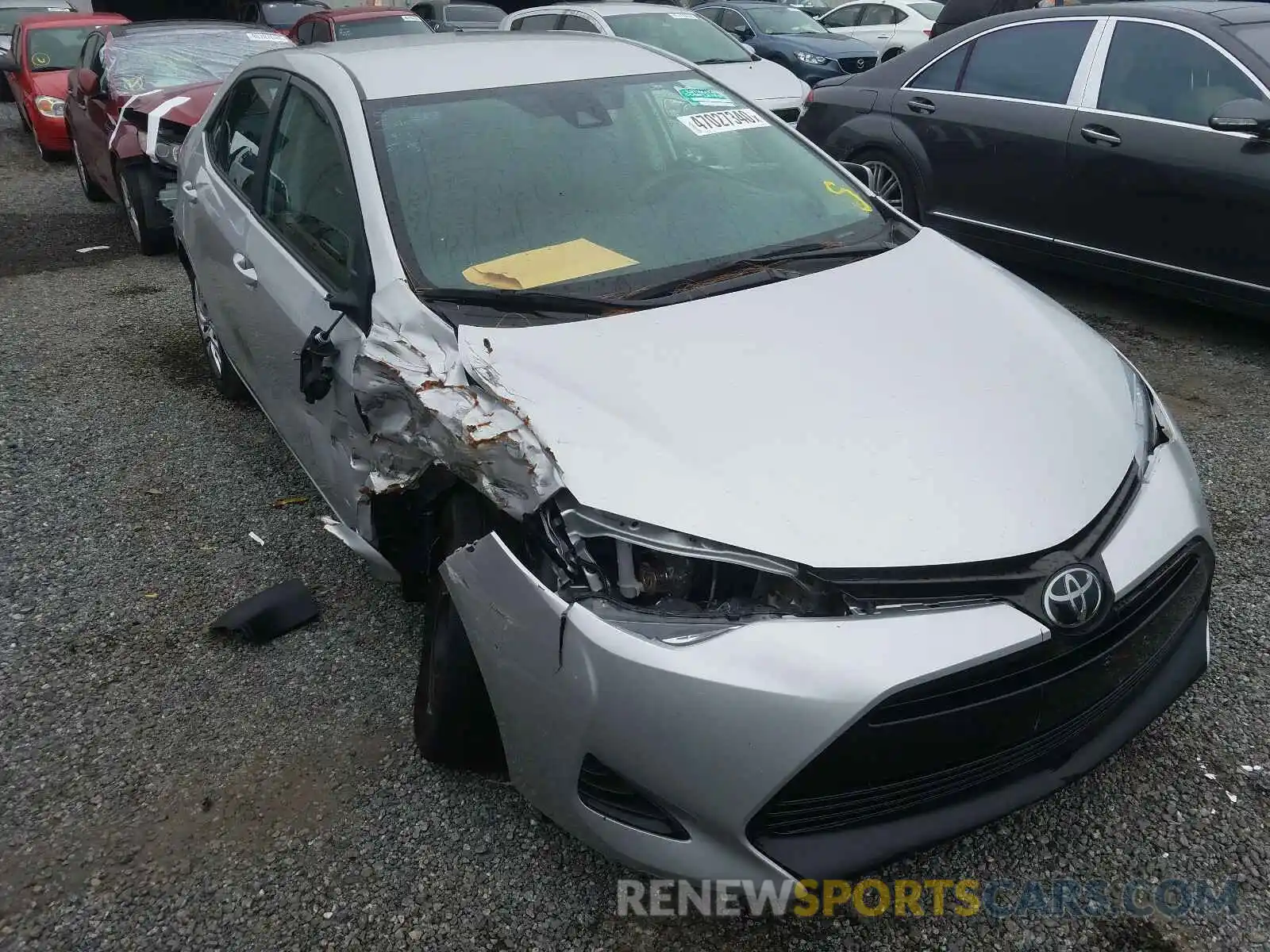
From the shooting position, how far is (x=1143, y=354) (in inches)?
192

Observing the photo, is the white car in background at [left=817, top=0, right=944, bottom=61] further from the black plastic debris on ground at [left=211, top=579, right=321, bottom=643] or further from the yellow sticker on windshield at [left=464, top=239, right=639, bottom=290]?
the black plastic debris on ground at [left=211, top=579, right=321, bottom=643]

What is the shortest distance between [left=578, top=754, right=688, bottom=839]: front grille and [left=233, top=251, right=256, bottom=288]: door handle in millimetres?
2140

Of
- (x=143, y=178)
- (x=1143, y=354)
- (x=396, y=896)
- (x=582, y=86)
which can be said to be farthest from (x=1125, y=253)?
(x=143, y=178)

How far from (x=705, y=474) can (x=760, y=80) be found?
739 cm

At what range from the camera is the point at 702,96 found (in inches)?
136

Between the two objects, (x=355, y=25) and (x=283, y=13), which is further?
(x=283, y=13)

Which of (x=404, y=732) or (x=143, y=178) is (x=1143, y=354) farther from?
(x=143, y=178)

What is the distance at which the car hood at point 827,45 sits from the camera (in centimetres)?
1240

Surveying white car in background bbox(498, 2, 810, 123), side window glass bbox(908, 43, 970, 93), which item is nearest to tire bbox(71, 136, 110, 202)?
white car in background bbox(498, 2, 810, 123)

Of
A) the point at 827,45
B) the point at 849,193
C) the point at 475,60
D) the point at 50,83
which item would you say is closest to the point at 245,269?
the point at 475,60

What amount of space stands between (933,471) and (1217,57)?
3970 millimetres

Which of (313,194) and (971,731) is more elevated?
(313,194)

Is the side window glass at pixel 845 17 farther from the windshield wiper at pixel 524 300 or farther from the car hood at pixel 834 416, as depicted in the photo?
the windshield wiper at pixel 524 300

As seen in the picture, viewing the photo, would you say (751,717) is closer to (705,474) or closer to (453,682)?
(705,474)
